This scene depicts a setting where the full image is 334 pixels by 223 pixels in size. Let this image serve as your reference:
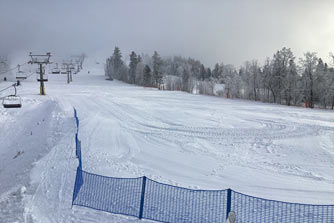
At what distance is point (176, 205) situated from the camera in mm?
8789

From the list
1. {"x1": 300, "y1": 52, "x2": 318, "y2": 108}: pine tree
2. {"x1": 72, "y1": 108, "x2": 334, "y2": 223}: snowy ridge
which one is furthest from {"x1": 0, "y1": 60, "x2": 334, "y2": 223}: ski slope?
{"x1": 300, "y1": 52, "x2": 318, "y2": 108}: pine tree

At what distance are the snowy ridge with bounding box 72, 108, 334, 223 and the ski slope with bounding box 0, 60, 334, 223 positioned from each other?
1.60ft

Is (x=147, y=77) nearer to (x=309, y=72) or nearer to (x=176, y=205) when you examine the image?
(x=309, y=72)

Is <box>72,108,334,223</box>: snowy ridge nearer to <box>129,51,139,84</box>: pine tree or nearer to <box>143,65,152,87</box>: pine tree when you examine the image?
<box>143,65,152,87</box>: pine tree

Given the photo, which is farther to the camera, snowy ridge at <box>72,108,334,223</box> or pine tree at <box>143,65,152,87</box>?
pine tree at <box>143,65,152,87</box>

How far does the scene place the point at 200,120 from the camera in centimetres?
2723

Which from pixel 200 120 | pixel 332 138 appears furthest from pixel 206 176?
pixel 200 120

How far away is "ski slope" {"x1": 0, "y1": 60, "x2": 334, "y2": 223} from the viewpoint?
9.98 metres

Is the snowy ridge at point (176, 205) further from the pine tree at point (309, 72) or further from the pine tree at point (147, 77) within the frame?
the pine tree at point (147, 77)

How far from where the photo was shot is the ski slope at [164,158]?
32.8 ft

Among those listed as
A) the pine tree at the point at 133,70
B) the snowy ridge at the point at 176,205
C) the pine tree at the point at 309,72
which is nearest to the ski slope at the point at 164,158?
the snowy ridge at the point at 176,205

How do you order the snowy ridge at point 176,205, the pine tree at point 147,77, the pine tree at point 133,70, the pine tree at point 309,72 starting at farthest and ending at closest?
the pine tree at point 133,70, the pine tree at point 147,77, the pine tree at point 309,72, the snowy ridge at point 176,205

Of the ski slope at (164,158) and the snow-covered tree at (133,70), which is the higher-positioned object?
the snow-covered tree at (133,70)

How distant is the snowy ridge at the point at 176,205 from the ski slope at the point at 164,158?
489 mm
